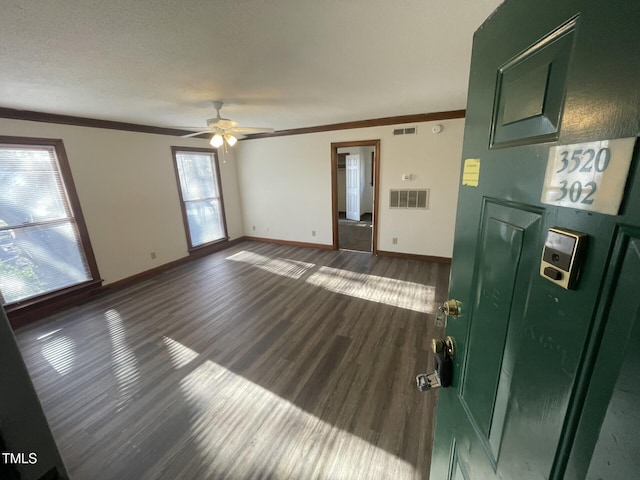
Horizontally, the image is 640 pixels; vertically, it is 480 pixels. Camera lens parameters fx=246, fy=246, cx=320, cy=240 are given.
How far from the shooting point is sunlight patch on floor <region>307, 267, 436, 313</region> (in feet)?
10.0

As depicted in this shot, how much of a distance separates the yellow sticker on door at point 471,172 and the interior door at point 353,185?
664cm

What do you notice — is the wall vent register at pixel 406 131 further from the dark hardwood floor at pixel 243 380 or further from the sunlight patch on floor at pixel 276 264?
the sunlight patch on floor at pixel 276 264

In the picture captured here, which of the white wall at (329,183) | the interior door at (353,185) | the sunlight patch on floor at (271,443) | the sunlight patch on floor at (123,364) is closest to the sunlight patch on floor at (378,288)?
the white wall at (329,183)

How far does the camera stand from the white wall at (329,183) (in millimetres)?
3902

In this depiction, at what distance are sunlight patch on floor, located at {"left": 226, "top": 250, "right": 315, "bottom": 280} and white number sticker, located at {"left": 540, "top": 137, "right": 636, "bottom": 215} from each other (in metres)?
3.58

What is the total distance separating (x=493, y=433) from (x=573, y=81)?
78 centimetres

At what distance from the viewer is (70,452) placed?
4.96 ft

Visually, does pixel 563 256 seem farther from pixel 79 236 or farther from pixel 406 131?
pixel 79 236

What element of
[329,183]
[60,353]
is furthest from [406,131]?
[60,353]

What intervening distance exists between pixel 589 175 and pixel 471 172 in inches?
16.2

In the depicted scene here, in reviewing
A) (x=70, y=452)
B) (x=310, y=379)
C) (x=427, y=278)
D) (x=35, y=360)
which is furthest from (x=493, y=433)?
(x=35, y=360)

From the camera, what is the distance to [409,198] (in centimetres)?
423

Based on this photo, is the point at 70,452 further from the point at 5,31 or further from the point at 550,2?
the point at 550,2

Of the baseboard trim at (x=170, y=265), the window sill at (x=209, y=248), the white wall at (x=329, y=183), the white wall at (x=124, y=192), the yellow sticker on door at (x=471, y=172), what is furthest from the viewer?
the window sill at (x=209, y=248)
